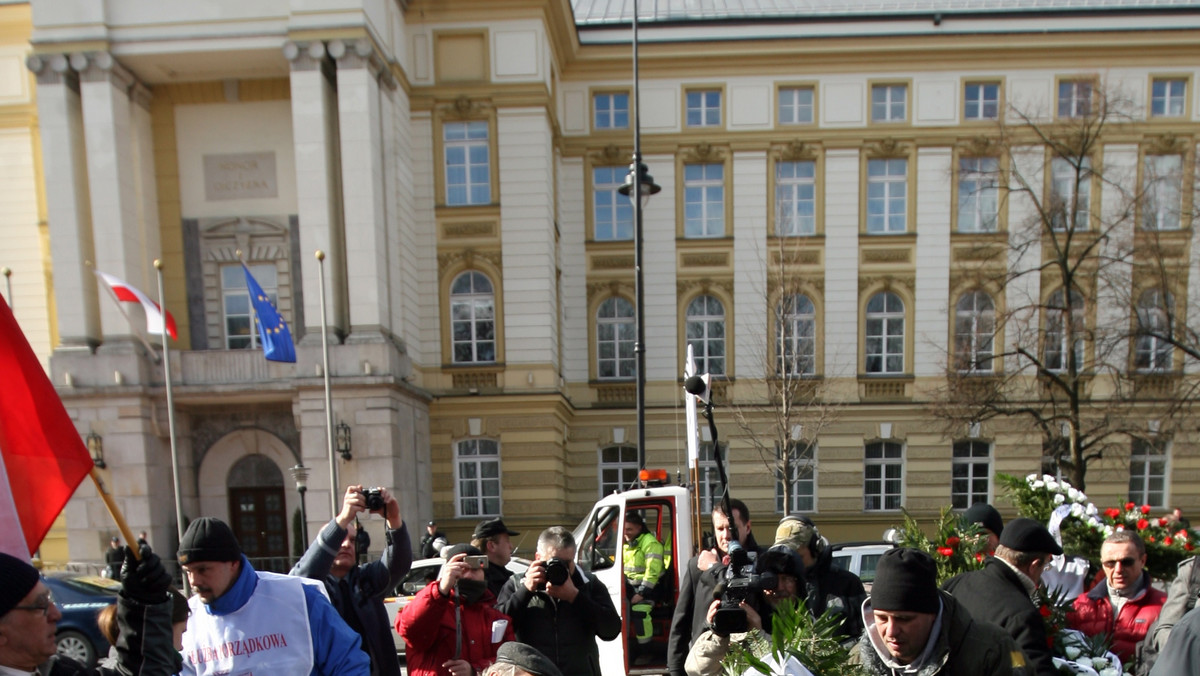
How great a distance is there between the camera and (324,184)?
53.1ft

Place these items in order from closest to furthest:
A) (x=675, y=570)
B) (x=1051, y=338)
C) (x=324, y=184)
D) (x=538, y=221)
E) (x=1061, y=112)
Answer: (x=675, y=570) → (x=324, y=184) → (x=1051, y=338) → (x=538, y=221) → (x=1061, y=112)

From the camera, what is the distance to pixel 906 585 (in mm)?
2342

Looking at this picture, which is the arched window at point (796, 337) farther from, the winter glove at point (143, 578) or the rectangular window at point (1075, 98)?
the winter glove at point (143, 578)

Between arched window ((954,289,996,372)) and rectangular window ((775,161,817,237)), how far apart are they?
501 centimetres

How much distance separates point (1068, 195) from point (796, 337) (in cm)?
1021

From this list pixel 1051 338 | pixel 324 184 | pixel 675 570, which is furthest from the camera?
pixel 1051 338

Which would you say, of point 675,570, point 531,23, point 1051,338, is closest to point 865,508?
point 1051,338

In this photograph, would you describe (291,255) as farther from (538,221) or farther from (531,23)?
(531,23)

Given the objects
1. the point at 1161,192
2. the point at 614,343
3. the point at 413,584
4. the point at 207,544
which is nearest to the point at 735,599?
the point at 207,544

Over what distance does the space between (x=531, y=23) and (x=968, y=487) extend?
18.4 metres

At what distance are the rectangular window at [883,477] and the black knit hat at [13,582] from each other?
20944 mm

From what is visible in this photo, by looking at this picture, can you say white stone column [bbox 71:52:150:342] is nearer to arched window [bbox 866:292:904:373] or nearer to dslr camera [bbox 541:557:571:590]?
dslr camera [bbox 541:557:571:590]

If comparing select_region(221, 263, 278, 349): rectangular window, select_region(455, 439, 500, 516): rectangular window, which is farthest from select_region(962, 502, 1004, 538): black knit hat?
select_region(221, 263, 278, 349): rectangular window

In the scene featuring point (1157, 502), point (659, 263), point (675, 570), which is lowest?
point (1157, 502)
